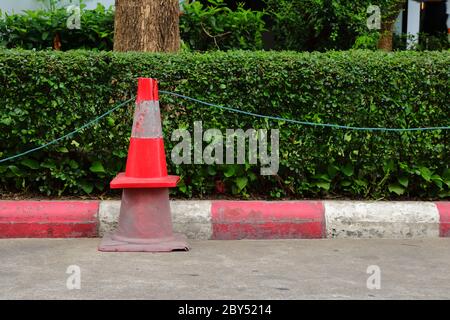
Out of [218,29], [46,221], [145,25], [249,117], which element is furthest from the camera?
[218,29]

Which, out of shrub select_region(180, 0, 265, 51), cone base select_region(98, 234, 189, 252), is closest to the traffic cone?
cone base select_region(98, 234, 189, 252)

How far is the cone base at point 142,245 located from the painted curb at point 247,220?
0.38 meters

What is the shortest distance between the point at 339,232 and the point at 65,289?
2.32m

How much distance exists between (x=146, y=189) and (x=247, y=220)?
825 mm

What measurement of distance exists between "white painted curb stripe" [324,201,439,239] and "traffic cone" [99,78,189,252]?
3.90 feet

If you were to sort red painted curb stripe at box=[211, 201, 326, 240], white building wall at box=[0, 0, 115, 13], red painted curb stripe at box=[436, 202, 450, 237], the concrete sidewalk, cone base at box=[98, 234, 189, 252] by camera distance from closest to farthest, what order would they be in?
1. the concrete sidewalk
2. cone base at box=[98, 234, 189, 252]
3. red painted curb stripe at box=[211, 201, 326, 240]
4. red painted curb stripe at box=[436, 202, 450, 237]
5. white building wall at box=[0, 0, 115, 13]

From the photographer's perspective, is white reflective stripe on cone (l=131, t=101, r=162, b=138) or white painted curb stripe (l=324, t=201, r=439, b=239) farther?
white painted curb stripe (l=324, t=201, r=439, b=239)

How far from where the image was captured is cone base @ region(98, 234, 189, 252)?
220 inches

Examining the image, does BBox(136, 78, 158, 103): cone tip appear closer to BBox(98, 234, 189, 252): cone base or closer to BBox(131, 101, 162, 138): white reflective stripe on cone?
BBox(131, 101, 162, 138): white reflective stripe on cone

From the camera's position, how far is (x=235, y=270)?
16.8 feet

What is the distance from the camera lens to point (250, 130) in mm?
6367

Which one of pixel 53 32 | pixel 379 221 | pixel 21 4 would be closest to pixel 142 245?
pixel 379 221

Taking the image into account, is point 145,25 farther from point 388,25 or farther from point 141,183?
point 388,25

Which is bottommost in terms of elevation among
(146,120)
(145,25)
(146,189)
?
(146,189)
